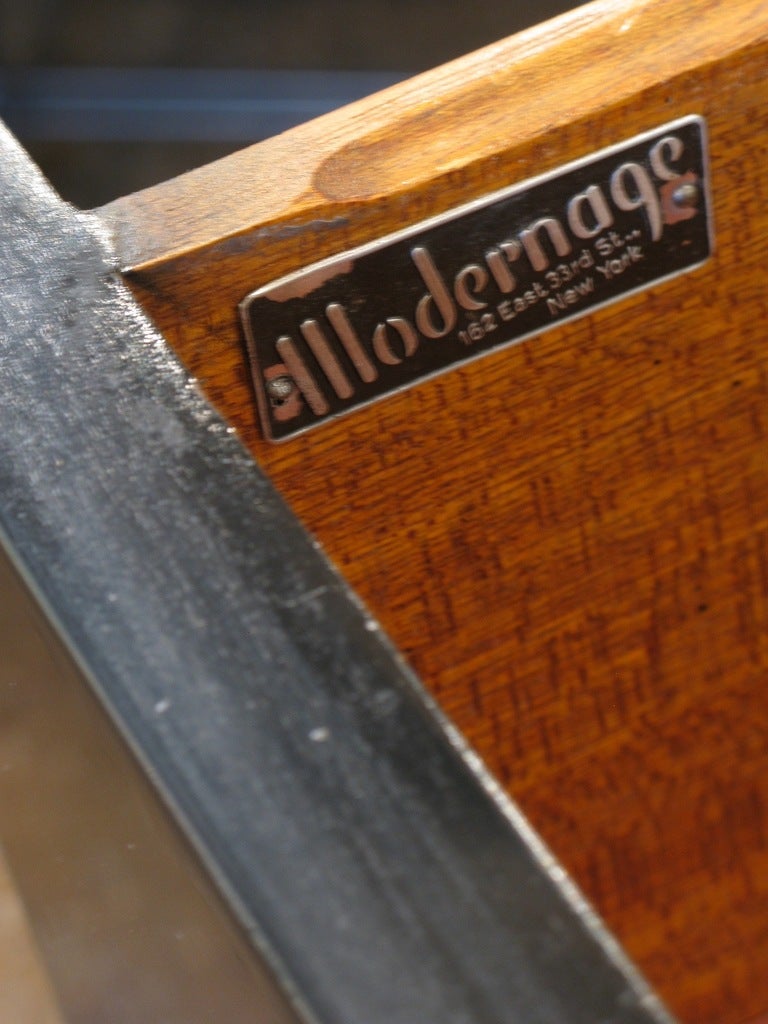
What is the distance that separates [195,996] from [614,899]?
38 centimetres

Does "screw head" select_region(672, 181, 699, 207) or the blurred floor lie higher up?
"screw head" select_region(672, 181, 699, 207)

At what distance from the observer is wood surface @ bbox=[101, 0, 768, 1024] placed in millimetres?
434

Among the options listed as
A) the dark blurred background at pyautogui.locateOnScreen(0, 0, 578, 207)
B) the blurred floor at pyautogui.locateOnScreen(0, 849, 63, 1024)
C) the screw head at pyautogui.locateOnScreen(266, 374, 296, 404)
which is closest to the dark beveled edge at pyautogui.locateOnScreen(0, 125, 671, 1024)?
the screw head at pyautogui.locateOnScreen(266, 374, 296, 404)

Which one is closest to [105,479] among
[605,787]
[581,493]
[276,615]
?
[276,615]

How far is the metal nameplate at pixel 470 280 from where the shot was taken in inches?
16.9

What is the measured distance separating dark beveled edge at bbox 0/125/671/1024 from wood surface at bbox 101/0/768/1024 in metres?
0.12

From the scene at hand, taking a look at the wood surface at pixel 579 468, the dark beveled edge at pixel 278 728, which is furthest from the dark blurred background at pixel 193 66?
the dark beveled edge at pixel 278 728

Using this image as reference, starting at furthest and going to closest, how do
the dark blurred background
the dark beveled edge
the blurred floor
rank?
1. the dark blurred background
2. the blurred floor
3. the dark beveled edge

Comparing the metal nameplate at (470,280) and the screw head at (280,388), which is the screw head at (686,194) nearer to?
the metal nameplate at (470,280)

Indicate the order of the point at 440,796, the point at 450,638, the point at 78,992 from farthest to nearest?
the point at 450,638, the point at 78,992, the point at 440,796

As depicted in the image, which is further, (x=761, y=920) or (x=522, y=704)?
(x=761, y=920)

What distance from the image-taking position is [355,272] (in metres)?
0.43

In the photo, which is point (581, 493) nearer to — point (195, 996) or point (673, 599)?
point (673, 599)

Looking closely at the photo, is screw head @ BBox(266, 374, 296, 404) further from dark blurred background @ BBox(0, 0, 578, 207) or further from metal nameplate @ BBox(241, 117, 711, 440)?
dark blurred background @ BBox(0, 0, 578, 207)
